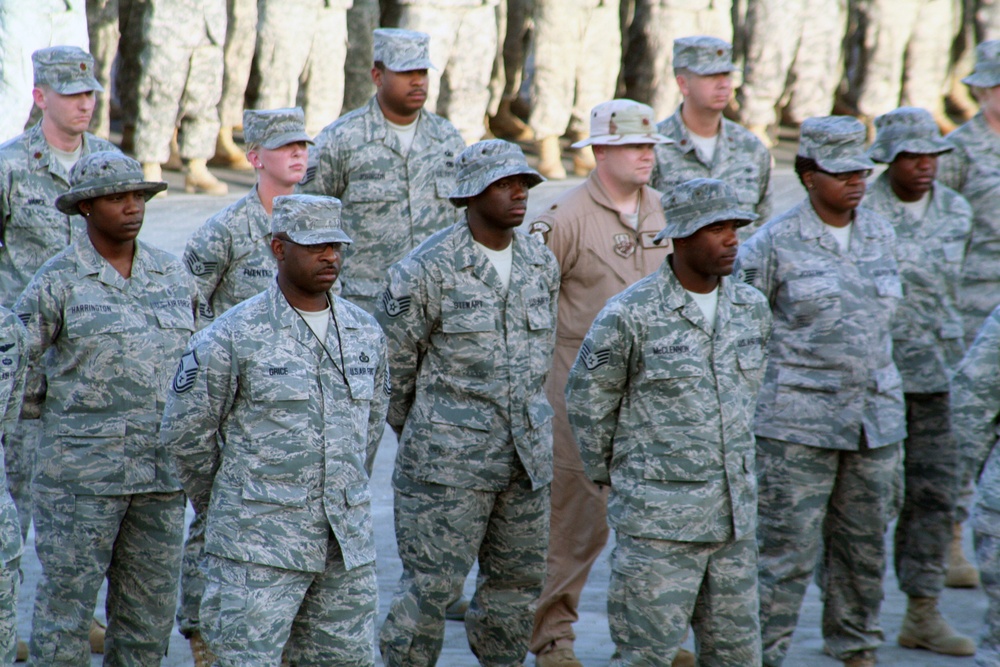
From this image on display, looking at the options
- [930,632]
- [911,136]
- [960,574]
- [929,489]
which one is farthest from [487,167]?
[960,574]

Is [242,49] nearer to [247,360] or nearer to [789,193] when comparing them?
[789,193]

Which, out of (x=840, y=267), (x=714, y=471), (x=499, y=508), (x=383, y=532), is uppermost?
(x=840, y=267)

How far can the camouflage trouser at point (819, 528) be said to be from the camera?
19.0 ft

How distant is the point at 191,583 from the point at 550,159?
6.82m

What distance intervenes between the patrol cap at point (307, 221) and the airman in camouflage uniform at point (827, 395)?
182 cm

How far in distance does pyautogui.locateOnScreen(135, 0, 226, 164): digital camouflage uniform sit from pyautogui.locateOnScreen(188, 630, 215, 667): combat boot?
5.47 metres

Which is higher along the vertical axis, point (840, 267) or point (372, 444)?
point (840, 267)

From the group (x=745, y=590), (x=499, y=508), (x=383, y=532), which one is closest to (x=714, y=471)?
(x=745, y=590)

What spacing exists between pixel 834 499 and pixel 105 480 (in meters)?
2.67

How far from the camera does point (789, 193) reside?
12.1 metres

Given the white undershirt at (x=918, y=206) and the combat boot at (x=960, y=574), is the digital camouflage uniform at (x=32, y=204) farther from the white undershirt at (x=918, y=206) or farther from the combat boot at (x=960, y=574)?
the combat boot at (x=960, y=574)

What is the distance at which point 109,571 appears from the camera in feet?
17.9

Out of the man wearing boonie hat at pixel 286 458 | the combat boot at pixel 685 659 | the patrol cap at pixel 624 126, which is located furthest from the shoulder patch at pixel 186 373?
the combat boot at pixel 685 659

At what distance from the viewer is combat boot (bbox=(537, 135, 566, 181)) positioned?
12.1 m
